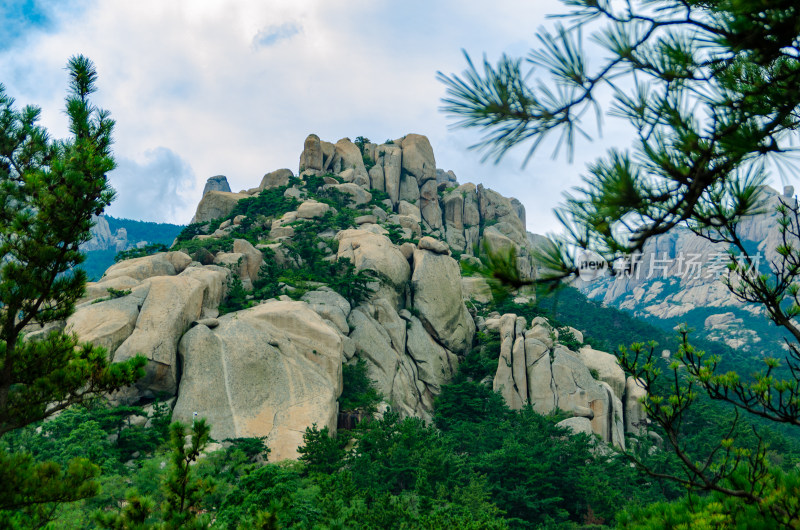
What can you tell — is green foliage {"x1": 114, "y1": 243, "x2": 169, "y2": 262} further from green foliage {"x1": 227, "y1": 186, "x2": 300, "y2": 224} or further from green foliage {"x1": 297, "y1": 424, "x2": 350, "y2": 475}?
green foliage {"x1": 297, "y1": 424, "x2": 350, "y2": 475}

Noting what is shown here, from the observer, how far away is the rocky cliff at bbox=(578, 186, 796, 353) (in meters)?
61.4

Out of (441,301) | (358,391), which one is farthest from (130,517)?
(441,301)

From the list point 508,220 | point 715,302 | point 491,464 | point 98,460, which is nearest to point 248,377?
point 98,460

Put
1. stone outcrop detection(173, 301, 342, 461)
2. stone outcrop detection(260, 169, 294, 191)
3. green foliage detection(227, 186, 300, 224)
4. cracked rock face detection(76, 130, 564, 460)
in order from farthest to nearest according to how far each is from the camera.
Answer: stone outcrop detection(260, 169, 294, 191)
green foliage detection(227, 186, 300, 224)
cracked rock face detection(76, 130, 564, 460)
stone outcrop detection(173, 301, 342, 461)

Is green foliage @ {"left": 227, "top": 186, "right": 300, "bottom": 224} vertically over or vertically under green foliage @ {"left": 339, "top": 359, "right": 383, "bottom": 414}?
over

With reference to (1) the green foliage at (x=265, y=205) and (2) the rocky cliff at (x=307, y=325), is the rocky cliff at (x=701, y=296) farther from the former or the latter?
(1) the green foliage at (x=265, y=205)

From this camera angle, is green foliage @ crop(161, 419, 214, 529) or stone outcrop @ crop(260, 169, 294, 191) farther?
stone outcrop @ crop(260, 169, 294, 191)

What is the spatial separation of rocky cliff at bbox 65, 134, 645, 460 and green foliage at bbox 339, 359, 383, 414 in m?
0.56

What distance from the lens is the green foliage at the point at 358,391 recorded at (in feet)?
57.3

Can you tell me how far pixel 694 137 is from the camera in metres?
2.42

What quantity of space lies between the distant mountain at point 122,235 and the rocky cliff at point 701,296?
7772 cm

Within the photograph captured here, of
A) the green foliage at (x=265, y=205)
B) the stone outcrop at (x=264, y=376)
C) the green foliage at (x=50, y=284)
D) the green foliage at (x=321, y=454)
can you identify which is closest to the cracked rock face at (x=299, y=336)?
the stone outcrop at (x=264, y=376)

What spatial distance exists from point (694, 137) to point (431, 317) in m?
22.1

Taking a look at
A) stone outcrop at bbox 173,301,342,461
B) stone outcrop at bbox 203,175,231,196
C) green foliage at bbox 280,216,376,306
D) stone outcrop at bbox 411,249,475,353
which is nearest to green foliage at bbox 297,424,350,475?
stone outcrop at bbox 173,301,342,461
